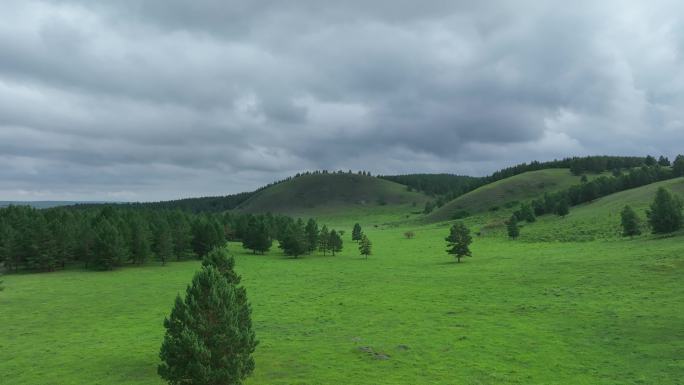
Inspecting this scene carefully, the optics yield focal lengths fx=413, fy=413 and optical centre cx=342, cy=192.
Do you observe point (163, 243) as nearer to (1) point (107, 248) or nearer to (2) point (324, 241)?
(1) point (107, 248)

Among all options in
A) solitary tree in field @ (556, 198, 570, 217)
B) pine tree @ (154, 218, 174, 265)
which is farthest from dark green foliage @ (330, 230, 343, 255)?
solitary tree in field @ (556, 198, 570, 217)

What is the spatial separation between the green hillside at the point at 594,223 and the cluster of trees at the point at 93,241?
92.3 meters

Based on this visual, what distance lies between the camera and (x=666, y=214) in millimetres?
84125

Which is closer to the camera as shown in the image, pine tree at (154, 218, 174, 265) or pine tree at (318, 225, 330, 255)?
pine tree at (154, 218, 174, 265)

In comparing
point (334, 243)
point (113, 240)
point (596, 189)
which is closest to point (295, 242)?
point (334, 243)

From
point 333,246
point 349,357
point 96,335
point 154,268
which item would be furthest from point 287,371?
point 333,246

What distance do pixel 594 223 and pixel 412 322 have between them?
9602 centimetres

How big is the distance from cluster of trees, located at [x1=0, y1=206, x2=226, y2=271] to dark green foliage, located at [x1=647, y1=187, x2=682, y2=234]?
103662 millimetres

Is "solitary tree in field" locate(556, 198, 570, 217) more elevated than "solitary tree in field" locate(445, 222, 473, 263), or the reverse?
"solitary tree in field" locate(556, 198, 570, 217)

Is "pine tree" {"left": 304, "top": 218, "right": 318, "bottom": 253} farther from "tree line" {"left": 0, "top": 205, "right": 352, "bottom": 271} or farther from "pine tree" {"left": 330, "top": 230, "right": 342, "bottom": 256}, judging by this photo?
"pine tree" {"left": 330, "top": 230, "right": 342, "bottom": 256}

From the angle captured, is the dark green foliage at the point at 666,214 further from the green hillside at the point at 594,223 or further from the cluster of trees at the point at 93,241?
the cluster of trees at the point at 93,241

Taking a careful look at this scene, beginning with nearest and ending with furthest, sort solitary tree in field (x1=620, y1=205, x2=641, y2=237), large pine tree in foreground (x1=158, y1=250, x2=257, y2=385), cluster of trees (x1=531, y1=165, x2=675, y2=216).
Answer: large pine tree in foreground (x1=158, y1=250, x2=257, y2=385) < solitary tree in field (x1=620, y1=205, x2=641, y2=237) < cluster of trees (x1=531, y1=165, x2=675, y2=216)

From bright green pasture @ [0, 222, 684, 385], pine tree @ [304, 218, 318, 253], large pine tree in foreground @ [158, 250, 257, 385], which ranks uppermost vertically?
pine tree @ [304, 218, 318, 253]

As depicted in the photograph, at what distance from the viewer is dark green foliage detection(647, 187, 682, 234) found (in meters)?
83.5
